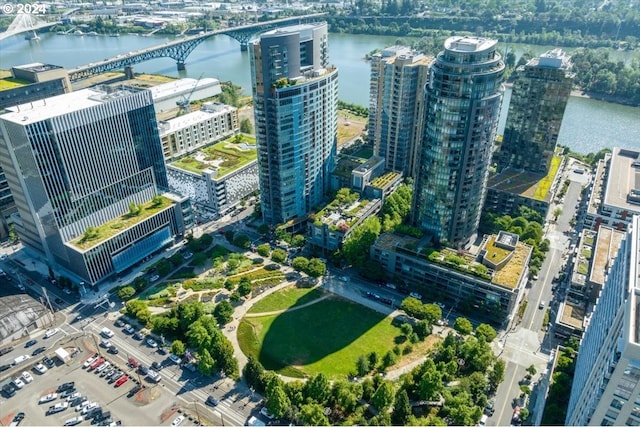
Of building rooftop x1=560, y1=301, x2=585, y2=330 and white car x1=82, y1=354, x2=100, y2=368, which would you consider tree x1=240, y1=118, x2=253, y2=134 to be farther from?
building rooftop x1=560, y1=301, x2=585, y2=330

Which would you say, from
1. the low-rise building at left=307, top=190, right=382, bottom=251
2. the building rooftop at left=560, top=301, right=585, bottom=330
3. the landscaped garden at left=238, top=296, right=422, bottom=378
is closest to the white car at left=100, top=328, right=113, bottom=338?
the landscaped garden at left=238, top=296, right=422, bottom=378

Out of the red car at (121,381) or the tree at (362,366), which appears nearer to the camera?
the red car at (121,381)

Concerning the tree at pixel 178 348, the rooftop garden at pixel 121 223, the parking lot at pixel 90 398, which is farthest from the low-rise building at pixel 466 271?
the rooftop garden at pixel 121 223

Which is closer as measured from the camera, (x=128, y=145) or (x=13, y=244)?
(x=128, y=145)

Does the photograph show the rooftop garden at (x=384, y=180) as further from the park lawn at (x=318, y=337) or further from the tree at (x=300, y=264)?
the park lawn at (x=318, y=337)

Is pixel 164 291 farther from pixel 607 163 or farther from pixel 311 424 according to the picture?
pixel 607 163

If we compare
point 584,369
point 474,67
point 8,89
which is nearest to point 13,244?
point 8,89

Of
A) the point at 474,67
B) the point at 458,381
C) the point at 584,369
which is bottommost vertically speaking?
the point at 458,381
